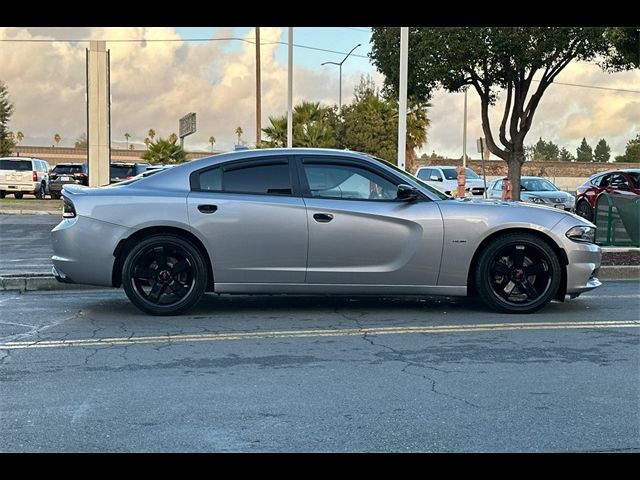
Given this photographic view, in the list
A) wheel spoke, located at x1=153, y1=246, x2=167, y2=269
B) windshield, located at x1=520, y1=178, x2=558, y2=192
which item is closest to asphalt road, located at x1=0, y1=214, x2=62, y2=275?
wheel spoke, located at x1=153, y1=246, x2=167, y2=269

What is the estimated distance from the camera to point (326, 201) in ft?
24.5

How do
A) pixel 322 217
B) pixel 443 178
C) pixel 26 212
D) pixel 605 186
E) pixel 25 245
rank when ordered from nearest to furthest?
1. pixel 322 217
2. pixel 25 245
3. pixel 605 186
4. pixel 26 212
5. pixel 443 178

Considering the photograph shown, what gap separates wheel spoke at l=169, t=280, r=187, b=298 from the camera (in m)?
7.43

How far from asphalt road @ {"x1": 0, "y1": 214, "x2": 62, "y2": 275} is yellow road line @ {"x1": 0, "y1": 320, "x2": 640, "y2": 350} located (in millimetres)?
3812

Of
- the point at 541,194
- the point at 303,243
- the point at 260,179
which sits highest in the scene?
the point at 541,194

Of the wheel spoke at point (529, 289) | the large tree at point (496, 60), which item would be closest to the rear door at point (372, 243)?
the wheel spoke at point (529, 289)

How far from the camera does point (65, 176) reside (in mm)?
35688

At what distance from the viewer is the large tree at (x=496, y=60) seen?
2083 centimetres

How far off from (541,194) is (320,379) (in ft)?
68.6

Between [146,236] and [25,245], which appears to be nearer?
[146,236]

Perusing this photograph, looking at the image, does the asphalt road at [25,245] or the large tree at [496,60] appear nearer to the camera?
the asphalt road at [25,245]

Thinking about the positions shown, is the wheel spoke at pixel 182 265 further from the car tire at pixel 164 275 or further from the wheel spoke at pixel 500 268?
the wheel spoke at pixel 500 268

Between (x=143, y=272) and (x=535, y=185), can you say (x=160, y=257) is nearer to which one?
(x=143, y=272)

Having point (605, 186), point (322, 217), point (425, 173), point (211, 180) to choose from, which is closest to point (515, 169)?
point (605, 186)
